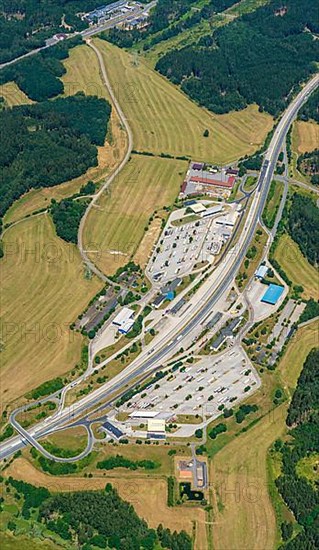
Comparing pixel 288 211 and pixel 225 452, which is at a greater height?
pixel 288 211

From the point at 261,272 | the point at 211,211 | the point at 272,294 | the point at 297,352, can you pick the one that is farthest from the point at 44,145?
the point at 297,352

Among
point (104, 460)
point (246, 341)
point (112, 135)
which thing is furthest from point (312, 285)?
point (112, 135)

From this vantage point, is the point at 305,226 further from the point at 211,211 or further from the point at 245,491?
the point at 245,491

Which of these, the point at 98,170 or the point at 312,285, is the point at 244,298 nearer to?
the point at 312,285

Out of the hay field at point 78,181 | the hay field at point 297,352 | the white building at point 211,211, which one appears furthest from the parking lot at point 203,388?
the hay field at point 78,181

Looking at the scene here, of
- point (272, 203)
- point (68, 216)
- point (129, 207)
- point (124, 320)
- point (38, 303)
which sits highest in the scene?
point (129, 207)

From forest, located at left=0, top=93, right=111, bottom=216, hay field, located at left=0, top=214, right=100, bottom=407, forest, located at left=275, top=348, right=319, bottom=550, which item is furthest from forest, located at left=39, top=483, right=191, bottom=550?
forest, located at left=0, top=93, right=111, bottom=216
